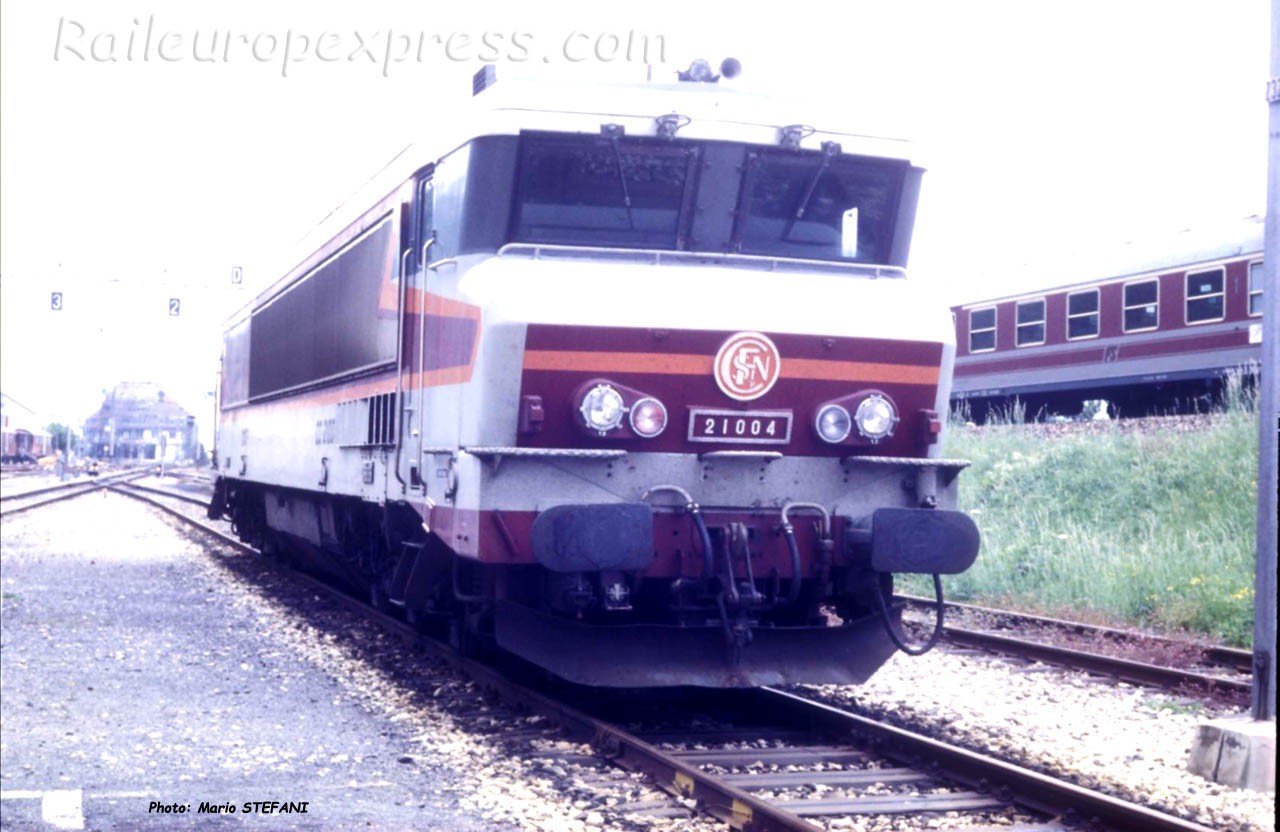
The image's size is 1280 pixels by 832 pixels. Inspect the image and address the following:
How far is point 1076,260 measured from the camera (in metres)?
22.4

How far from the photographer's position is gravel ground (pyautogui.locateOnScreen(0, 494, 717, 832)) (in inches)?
236

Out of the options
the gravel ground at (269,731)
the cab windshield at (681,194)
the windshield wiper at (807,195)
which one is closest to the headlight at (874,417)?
the cab windshield at (681,194)

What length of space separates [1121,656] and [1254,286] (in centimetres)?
998

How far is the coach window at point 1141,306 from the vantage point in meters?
20.4

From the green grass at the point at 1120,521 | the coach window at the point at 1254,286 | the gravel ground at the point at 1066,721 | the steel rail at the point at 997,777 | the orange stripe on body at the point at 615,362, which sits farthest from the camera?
the coach window at the point at 1254,286

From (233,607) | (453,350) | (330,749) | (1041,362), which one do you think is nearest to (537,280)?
(453,350)

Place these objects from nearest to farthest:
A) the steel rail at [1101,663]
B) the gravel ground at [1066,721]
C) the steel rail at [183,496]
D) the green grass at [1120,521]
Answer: the gravel ground at [1066,721]
the steel rail at [1101,663]
the green grass at [1120,521]
the steel rail at [183,496]

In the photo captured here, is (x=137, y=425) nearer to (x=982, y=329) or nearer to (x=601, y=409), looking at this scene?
(x=982, y=329)

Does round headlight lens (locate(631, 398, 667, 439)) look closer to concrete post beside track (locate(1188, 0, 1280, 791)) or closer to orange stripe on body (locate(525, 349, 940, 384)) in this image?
orange stripe on body (locate(525, 349, 940, 384))

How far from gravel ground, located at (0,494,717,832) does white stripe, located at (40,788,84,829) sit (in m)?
0.05

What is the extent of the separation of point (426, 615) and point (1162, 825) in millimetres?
5801

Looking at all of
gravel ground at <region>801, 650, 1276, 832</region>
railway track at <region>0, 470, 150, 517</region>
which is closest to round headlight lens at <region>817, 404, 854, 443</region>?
gravel ground at <region>801, 650, 1276, 832</region>

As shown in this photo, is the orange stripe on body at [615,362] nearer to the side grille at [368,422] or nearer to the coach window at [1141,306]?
the side grille at [368,422]

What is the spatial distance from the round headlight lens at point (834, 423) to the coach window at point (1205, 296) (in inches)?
541
